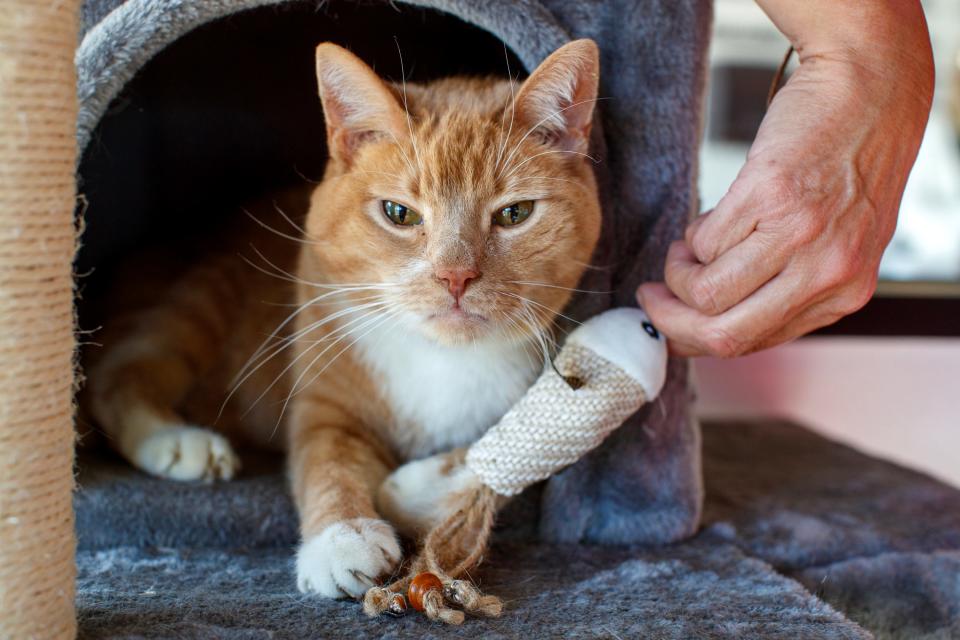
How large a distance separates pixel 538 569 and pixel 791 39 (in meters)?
0.91

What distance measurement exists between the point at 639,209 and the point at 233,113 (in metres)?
1.08

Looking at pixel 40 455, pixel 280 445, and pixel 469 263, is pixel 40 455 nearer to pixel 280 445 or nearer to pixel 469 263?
pixel 469 263

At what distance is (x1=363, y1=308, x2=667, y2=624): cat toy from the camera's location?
124 cm

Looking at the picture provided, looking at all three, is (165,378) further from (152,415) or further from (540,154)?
(540,154)

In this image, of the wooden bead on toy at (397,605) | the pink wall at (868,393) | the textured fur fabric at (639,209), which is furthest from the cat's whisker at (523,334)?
the pink wall at (868,393)

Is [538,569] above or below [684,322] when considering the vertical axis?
below

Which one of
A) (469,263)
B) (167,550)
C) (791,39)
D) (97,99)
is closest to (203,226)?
(97,99)

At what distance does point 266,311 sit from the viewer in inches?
73.2

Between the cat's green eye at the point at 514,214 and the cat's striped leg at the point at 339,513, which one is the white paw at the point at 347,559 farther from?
the cat's green eye at the point at 514,214

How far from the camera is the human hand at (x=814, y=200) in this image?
116 cm

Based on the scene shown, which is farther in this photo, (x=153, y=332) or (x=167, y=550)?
(x=153, y=332)

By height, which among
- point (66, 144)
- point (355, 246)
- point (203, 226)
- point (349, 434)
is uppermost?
point (66, 144)

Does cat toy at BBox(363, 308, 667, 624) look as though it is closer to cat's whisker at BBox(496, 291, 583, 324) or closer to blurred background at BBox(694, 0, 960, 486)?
cat's whisker at BBox(496, 291, 583, 324)

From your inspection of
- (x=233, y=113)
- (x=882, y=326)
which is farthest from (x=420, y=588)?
(x=882, y=326)
